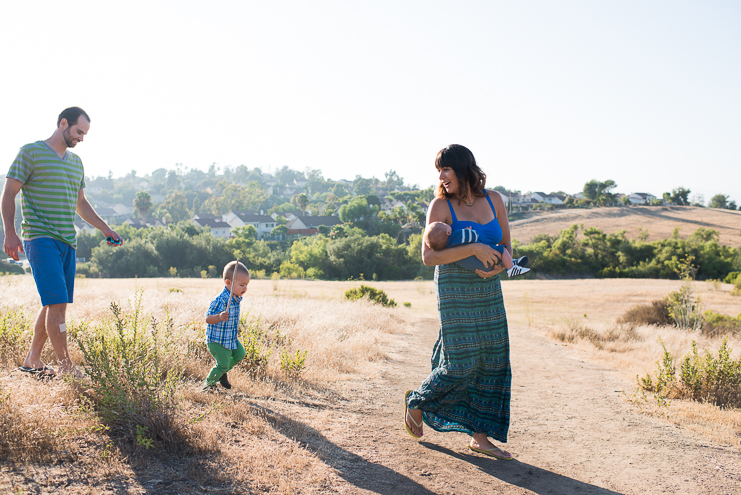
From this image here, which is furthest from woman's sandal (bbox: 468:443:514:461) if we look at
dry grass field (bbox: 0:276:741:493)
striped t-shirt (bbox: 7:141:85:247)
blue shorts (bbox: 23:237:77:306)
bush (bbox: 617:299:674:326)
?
bush (bbox: 617:299:674:326)

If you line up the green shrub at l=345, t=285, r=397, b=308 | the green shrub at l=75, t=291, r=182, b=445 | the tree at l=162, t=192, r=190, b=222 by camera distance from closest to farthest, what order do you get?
the green shrub at l=75, t=291, r=182, b=445, the green shrub at l=345, t=285, r=397, b=308, the tree at l=162, t=192, r=190, b=222

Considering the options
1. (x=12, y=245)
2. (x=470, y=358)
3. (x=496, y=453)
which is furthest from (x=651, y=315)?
(x=12, y=245)

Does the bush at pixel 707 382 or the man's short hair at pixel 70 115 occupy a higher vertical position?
the man's short hair at pixel 70 115

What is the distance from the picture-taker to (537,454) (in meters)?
3.67

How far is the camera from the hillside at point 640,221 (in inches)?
2660

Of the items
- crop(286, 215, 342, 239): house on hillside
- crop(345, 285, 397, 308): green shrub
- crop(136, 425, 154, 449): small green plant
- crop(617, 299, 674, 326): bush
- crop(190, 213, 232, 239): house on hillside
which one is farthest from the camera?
crop(190, 213, 232, 239): house on hillside

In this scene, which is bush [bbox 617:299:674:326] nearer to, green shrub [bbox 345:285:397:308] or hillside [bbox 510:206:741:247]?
green shrub [bbox 345:285:397:308]

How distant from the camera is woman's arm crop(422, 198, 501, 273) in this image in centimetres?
320

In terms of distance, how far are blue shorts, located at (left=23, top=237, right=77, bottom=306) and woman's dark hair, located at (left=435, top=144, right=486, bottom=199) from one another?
3.14 metres

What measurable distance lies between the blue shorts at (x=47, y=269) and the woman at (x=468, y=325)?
2923 mm

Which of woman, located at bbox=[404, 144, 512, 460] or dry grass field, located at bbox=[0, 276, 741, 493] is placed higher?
woman, located at bbox=[404, 144, 512, 460]

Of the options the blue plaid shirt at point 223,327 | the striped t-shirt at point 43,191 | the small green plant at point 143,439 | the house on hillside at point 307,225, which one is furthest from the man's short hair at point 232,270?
the house on hillside at point 307,225

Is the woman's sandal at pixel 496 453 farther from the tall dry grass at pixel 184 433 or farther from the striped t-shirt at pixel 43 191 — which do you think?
the striped t-shirt at pixel 43 191

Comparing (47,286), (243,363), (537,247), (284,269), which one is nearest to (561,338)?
(243,363)
